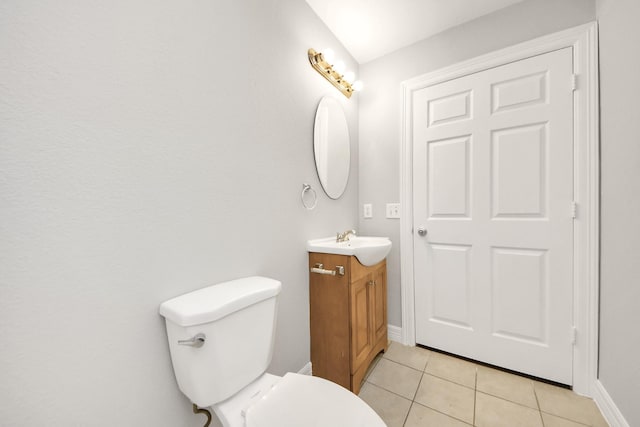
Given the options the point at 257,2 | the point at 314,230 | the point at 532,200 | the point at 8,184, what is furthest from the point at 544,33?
the point at 8,184

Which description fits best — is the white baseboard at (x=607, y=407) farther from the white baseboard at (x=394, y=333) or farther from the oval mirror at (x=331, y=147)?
the oval mirror at (x=331, y=147)

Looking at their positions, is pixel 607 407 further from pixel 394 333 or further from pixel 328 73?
pixel 328 73

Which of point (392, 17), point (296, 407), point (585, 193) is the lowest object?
point (296, 407)

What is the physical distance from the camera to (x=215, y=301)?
75 centimetres

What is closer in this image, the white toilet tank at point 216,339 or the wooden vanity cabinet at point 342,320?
the white toilet tank at point 216,339

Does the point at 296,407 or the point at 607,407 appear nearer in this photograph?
the point at 296,407

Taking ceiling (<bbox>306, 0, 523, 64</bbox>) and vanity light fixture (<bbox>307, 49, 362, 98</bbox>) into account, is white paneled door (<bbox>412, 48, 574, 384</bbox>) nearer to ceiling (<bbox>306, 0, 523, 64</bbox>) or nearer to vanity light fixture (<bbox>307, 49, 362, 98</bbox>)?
ceiling (<bbox>306, 0, 523, 64</bbox>)

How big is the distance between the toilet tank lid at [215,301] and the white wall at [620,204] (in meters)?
1.51

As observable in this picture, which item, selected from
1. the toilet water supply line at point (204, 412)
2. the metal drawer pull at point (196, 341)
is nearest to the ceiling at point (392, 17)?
the metal drawer pull at point (196, 341)

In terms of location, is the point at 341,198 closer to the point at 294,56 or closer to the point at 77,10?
the point at 294,56

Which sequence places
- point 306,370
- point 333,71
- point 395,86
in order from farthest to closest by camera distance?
point 395,86
point 333,71
point 306,370

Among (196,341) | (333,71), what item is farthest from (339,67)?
→ (196,341)

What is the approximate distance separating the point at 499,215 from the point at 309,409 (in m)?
1.52

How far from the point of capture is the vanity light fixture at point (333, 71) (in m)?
1.46
